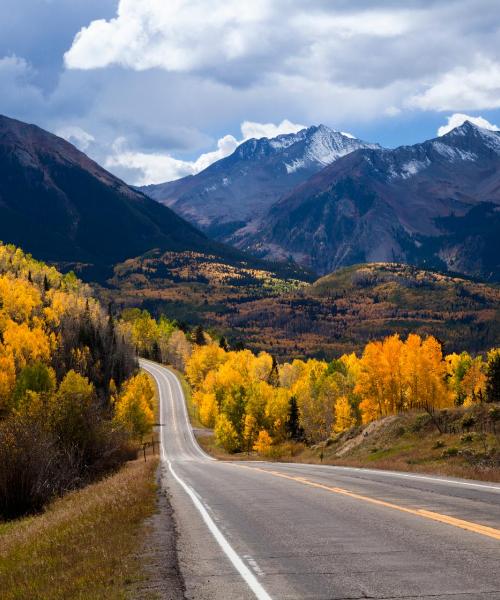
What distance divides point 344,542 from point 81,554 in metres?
4.93

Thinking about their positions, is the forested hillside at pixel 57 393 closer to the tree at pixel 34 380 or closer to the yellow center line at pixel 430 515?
the tree at pixel 34 380

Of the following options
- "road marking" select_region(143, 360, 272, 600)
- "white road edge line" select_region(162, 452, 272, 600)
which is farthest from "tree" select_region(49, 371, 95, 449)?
"white road edge line" select_region(162, 452, 272, 600)

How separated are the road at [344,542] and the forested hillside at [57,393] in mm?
9412

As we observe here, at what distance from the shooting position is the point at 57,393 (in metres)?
42.2

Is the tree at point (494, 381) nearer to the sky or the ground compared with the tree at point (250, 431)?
nearer to the sky

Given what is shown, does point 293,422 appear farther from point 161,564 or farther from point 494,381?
point 161,564

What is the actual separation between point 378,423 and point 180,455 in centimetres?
4198

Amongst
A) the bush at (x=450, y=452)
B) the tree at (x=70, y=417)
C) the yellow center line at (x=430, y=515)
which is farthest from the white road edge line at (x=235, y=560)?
the bush at (x=450, y=452)

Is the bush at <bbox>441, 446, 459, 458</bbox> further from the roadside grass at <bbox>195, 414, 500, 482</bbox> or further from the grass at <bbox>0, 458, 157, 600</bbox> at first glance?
the grass at <bbox>0, 458, 157, 600</bbox>

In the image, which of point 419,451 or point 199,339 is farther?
point 199,339

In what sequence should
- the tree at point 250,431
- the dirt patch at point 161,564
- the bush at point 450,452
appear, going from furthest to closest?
the tree at point 250,431 → the bush at point 450,452 → the dirt patch at point 161,564

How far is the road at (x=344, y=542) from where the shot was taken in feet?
27.8

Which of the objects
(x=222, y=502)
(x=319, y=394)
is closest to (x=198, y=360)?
(x=319, y=394)

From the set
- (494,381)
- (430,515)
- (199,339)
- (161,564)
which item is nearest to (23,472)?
(161,564)
